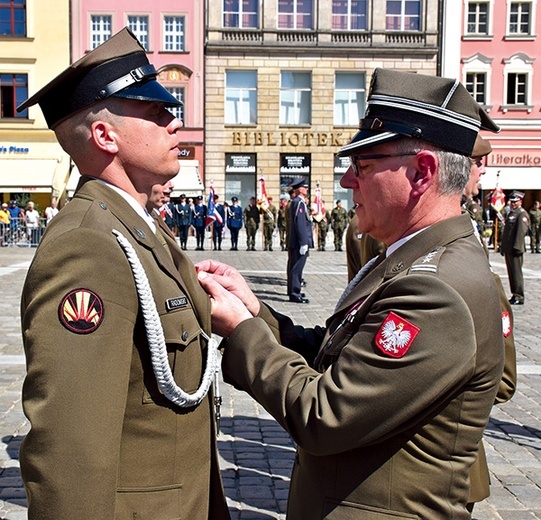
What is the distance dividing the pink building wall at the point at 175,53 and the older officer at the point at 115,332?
104ft

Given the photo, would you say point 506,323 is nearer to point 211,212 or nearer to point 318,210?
point 211,212

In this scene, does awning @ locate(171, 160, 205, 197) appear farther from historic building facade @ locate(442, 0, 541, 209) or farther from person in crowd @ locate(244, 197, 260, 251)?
historic building facade @ locate(442, 0, 541, 209)

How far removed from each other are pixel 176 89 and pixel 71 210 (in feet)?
107

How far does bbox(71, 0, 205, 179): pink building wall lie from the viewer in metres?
33.2

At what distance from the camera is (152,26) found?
3344 centimetres

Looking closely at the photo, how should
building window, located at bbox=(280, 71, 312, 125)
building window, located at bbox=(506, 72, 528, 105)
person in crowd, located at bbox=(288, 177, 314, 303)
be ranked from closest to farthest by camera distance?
person in crowd, located at bbox=(288, 177, 314, 303)
building window, located at bbox=(280, 71, 312, 125)
building window, located at bbox=(506, 72, 528, 105)

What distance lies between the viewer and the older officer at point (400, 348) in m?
1.69

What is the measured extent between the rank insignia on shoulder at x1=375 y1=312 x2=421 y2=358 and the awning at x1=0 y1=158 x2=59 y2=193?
106ft

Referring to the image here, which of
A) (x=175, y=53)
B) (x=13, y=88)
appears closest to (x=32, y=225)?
(x=13, y=88)

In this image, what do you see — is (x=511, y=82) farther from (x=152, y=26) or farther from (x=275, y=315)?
(x=275, y=315)

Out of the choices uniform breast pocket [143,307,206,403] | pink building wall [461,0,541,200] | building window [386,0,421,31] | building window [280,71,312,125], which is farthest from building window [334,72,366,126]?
uniform breast pocket [143,307,206,403]

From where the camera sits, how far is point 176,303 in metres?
2.01

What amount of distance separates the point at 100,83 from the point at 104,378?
0.87m

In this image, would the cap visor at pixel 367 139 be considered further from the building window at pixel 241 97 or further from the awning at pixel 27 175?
the building window at pixel 241 97
